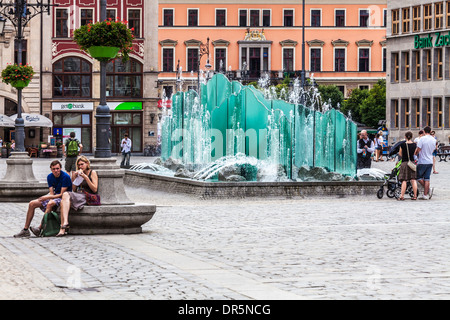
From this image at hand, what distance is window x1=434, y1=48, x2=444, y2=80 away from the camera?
77537 mm

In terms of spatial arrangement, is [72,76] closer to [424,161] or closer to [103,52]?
[424,161]

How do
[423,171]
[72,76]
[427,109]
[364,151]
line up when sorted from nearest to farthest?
[423,171], [364,151], [72,76], [427,109]

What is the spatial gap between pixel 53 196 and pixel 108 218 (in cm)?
87

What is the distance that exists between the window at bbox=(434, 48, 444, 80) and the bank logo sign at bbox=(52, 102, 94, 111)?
88.7 ft

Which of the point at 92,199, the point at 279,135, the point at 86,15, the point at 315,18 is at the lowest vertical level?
the point at 92,199

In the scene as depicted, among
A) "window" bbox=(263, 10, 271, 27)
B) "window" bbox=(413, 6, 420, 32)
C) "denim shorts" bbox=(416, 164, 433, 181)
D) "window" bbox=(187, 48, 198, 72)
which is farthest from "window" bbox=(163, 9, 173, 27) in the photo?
"denim shorts" bbox=(416, 164, 433, 181)

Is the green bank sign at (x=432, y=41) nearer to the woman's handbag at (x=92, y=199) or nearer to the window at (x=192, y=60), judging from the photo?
the window at (x=192, y=60)

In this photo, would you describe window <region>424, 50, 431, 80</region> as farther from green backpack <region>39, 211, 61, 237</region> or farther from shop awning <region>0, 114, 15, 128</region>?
green backpack <region>39, 211, 61, 237</region>

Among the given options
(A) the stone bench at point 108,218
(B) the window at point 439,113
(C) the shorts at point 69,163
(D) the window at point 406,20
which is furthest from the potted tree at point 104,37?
(D) the window at point 406,20

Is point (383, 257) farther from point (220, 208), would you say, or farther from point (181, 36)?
point (181, 36)

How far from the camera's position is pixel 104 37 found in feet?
51.3

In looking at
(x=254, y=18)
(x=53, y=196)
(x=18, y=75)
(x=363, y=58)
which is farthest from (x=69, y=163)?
(x=363, y=58)
